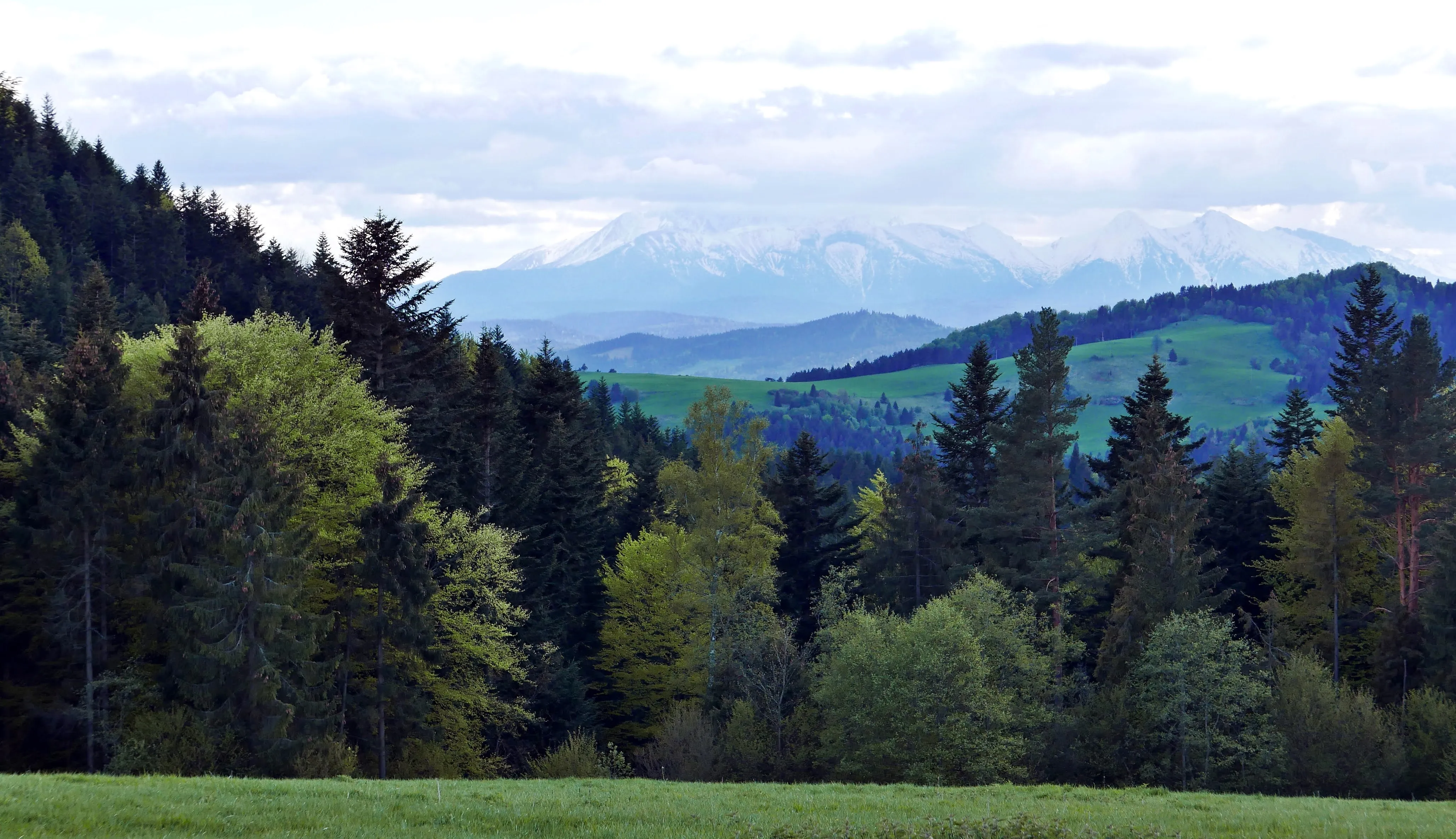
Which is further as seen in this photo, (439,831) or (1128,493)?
(1128,493)

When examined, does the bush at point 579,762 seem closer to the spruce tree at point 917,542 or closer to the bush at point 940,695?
the bush at point 940,695

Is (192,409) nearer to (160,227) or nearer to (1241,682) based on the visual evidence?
(1241,682)

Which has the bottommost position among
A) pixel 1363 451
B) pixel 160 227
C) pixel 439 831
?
pixel 439 831

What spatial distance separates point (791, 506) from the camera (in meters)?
64.9

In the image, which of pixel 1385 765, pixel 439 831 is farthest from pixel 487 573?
pixel 1385 765

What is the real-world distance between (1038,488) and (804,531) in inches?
609

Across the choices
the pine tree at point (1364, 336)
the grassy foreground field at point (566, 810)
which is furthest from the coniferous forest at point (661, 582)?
the grassy foreground field at point (566, 810)

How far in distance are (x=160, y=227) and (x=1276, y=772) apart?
12154 cm

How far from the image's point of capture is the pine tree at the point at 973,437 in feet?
217

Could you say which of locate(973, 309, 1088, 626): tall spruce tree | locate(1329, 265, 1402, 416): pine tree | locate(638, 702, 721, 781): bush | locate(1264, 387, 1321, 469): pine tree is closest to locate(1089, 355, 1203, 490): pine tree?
locate(973, 309, 1088, 626): tall spruce tree

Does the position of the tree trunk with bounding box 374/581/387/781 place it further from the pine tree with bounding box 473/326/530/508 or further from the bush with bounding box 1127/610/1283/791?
the bush with bounding box 1127/610/1283/791

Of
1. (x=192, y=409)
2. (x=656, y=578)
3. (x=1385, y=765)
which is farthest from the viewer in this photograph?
(x=656, y=578)

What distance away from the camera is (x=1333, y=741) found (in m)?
44.5

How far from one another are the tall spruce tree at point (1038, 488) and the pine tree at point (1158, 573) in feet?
11.1
